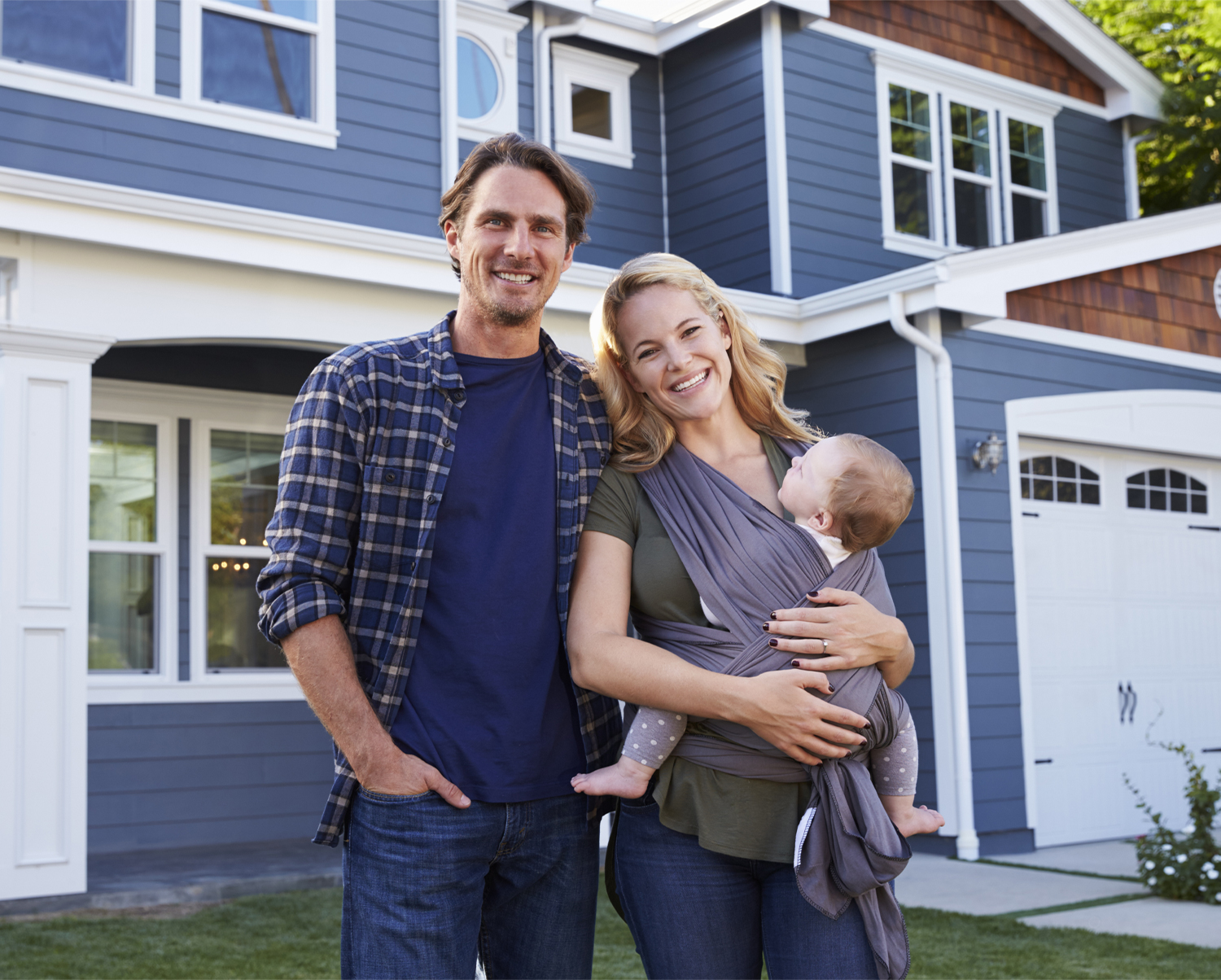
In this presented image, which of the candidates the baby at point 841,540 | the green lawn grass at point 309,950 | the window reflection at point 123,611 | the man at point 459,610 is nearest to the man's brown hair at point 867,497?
the baby at point 841,540

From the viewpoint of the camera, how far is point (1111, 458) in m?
8.80

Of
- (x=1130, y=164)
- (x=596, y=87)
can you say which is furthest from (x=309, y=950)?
(x=1130, y=164)

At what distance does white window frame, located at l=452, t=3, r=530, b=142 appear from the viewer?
9.13m

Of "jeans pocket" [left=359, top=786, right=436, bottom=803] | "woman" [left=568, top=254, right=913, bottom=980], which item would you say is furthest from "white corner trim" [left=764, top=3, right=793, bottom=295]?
"jeans pocket" [left=359, top=786, right=436, bottom=803]

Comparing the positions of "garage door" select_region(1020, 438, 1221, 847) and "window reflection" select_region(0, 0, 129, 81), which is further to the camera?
"garage door" select_region(1020, 438, 1221, 847)

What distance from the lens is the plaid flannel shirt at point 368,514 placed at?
2148 millimetres

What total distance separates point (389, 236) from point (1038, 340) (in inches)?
166

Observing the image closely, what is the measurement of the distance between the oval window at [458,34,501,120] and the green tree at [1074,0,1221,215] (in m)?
6.30

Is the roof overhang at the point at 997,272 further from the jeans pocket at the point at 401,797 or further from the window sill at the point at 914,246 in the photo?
the jeans pocket at the point at 401,797

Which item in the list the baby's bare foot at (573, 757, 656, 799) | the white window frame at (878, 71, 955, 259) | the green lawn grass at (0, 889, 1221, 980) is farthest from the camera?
the white window frame at (878, 71, 955, 259)

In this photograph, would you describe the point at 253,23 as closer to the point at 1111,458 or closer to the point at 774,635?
the point at 1111,458

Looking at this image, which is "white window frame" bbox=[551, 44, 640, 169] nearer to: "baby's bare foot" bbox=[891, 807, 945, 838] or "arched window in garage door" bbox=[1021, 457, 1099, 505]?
"arched window in garage door" bbox=[1021, 457, 1099, 505]

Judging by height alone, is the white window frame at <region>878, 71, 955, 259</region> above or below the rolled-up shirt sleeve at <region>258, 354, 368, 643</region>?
above

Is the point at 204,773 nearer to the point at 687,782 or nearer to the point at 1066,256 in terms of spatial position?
the point at 1066,256
